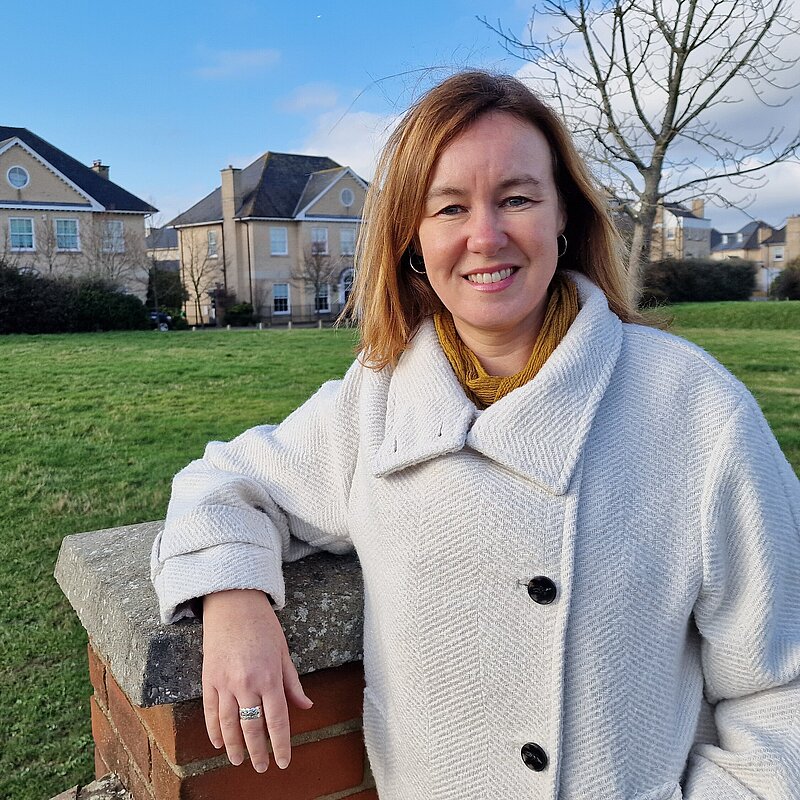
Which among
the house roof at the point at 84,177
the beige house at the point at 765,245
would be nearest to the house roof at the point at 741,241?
the beige house at the point at 765,245

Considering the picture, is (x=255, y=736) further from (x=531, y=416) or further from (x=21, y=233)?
(x=21, y=233)

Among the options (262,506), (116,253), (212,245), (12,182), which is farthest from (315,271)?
(262,506)

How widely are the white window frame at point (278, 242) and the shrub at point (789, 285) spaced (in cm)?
2691

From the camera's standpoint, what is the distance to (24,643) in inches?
144

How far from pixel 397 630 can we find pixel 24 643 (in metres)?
2.82

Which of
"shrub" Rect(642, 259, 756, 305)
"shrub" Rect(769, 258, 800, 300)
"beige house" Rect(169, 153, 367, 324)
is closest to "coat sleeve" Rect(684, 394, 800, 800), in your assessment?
"beige house" Rect(169, 153, 367, 324)

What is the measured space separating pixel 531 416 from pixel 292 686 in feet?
2.19

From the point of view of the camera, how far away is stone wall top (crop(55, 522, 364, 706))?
1466mm

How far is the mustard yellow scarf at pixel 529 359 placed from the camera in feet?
5.37

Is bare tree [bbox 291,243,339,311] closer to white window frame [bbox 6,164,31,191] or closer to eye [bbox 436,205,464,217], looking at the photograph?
white window frame [bbox 6,164,31,191]

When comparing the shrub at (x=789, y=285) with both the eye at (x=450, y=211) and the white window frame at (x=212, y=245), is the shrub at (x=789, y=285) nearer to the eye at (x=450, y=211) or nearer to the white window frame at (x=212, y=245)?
the white window frame at (x=212, y=245)

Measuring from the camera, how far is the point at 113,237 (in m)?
35.9

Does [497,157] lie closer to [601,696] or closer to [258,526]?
[258,526]

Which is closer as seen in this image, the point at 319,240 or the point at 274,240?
the point at 274,240
